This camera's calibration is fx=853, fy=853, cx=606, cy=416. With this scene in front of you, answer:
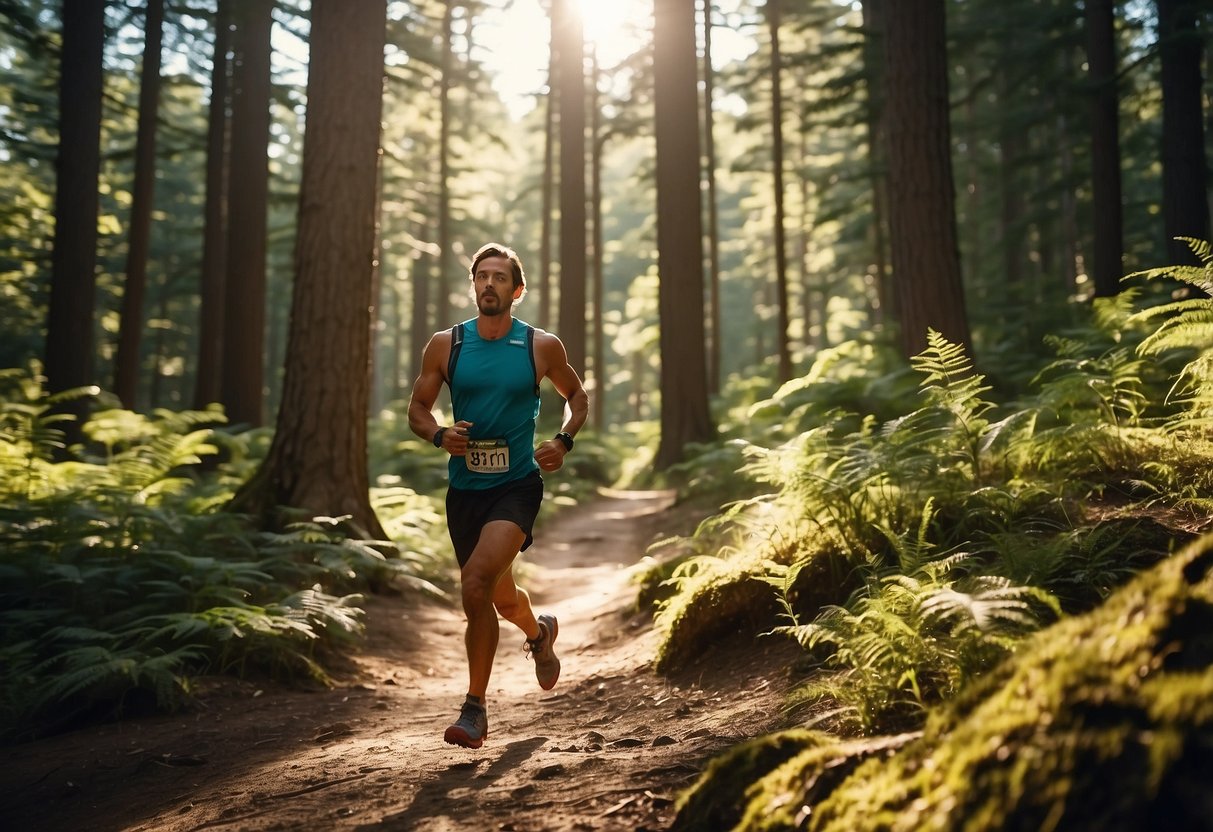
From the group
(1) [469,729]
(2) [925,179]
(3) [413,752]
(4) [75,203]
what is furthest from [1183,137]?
(4) [75,203]

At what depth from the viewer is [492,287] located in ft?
15.3

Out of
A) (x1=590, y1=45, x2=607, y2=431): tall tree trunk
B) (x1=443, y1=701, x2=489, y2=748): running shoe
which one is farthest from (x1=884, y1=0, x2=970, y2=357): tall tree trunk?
(x1=590, y1=45, x2=607, y2=431): tall tree trunk

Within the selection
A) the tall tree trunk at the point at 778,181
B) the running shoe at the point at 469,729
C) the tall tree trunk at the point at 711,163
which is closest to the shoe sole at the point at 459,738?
the running shoe at the point at 469,729

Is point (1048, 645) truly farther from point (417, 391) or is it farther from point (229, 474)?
point (229, 474)

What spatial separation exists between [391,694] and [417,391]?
240 centimetres

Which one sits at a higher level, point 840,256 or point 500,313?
point 840,256

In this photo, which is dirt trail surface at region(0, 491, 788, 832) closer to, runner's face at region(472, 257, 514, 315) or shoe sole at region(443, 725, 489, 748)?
shoe sole at region(443, 725, 489, 748)

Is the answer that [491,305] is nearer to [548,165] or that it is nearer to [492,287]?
[492,287]

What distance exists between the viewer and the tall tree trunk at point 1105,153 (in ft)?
47.3

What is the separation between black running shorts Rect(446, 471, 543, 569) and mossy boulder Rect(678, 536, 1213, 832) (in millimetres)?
2351

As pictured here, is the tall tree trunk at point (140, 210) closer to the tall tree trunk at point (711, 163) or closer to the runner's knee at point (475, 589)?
the tall tree trunk at point (711, 163)

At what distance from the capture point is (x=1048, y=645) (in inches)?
85.0

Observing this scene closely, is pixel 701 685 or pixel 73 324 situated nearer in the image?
pixel 701 685

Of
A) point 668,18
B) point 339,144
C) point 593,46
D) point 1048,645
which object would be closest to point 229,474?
point 339,144
